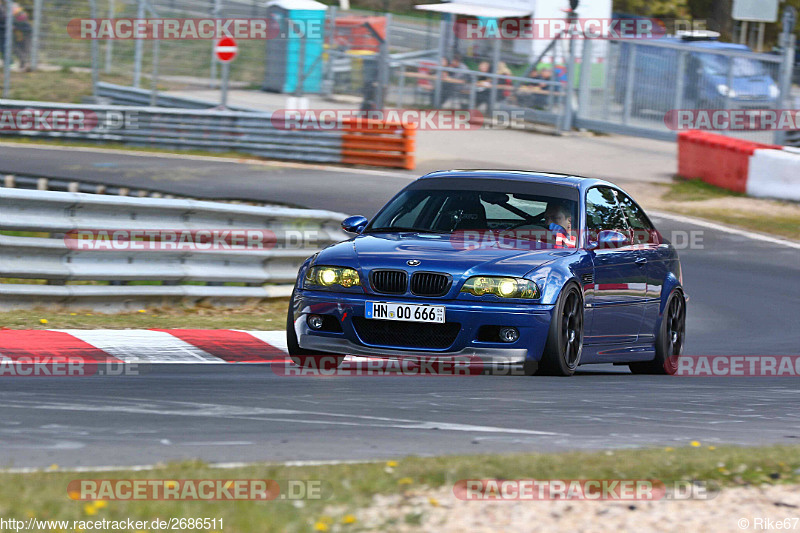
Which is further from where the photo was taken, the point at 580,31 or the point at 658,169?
the point at 580,31

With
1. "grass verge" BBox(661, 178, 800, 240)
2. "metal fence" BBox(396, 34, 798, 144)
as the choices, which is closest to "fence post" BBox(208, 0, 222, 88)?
"metal fence" BBox(396, 34, 798, 144)

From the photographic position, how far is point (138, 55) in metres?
28.1

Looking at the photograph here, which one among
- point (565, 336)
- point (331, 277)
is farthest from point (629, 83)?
point (331, 277)

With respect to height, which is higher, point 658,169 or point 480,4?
point 480,4

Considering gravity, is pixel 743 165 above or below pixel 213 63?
below

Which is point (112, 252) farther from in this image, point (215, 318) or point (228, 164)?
point (228, 164)

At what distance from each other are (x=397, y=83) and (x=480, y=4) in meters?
4.51

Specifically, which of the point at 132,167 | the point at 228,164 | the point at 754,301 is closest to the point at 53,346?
the point at 754,301

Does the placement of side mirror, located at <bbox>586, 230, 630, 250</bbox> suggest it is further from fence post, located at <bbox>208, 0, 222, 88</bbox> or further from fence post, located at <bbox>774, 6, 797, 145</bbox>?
fence post, located at <bbox>208, 0, 222, 88</bbox>

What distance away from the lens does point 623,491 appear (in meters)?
4.73

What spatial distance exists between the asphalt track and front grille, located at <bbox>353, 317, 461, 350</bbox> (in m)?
0.22
